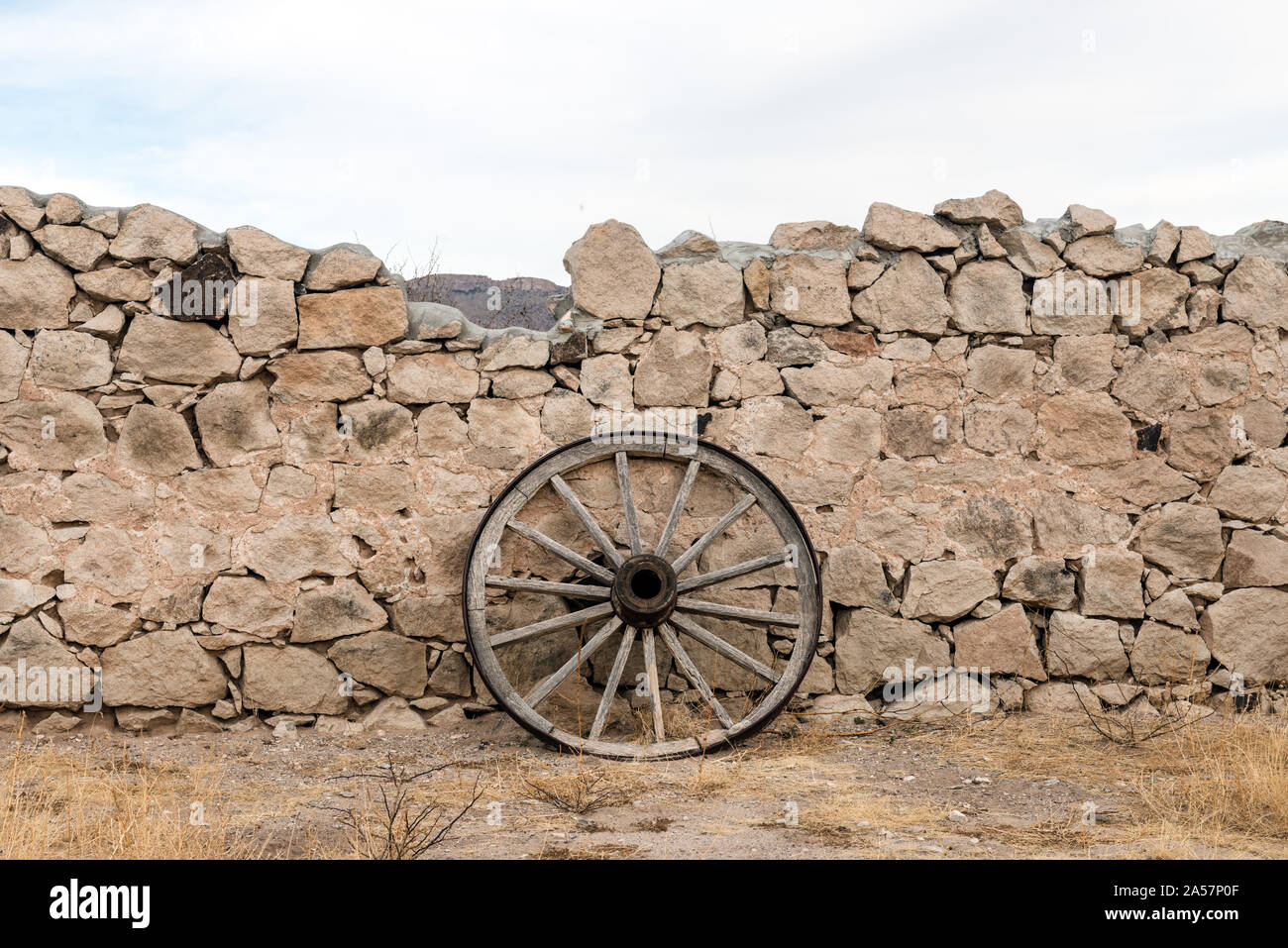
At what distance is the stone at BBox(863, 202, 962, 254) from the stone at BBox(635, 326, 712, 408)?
3.15ft

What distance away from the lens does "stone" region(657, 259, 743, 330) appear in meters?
4.64

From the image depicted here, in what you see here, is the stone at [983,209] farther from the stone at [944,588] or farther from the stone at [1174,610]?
the stone at [1174,610]

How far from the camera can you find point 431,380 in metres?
4.51

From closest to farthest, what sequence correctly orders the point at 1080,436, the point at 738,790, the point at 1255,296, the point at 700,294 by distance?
the point at 738,790
the point at 700,294
the point at 1080,436
the point at 1255,296

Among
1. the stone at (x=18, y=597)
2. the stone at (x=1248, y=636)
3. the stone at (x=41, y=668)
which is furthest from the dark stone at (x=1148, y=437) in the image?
the stone at (x=18, y=597)

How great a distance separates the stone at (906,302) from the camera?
472cm

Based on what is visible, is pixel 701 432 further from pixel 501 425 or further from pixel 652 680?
pixel 652 680

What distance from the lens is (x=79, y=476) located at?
171 inches

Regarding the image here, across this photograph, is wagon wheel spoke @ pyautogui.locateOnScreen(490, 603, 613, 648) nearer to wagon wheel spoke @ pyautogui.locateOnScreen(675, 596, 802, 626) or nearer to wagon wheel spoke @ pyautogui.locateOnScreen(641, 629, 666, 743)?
wagon wheel spoke @ pyautogui.locateOnScreen(641, 629, 666, 743)

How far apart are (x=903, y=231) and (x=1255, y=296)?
166cm

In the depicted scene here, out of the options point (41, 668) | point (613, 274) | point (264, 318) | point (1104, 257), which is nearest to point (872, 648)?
point (613, 274)

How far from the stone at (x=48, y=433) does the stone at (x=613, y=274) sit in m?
2.10

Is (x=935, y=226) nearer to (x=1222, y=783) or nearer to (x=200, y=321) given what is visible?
(x=1222, y=783)

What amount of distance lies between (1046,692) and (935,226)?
6.99 ft
